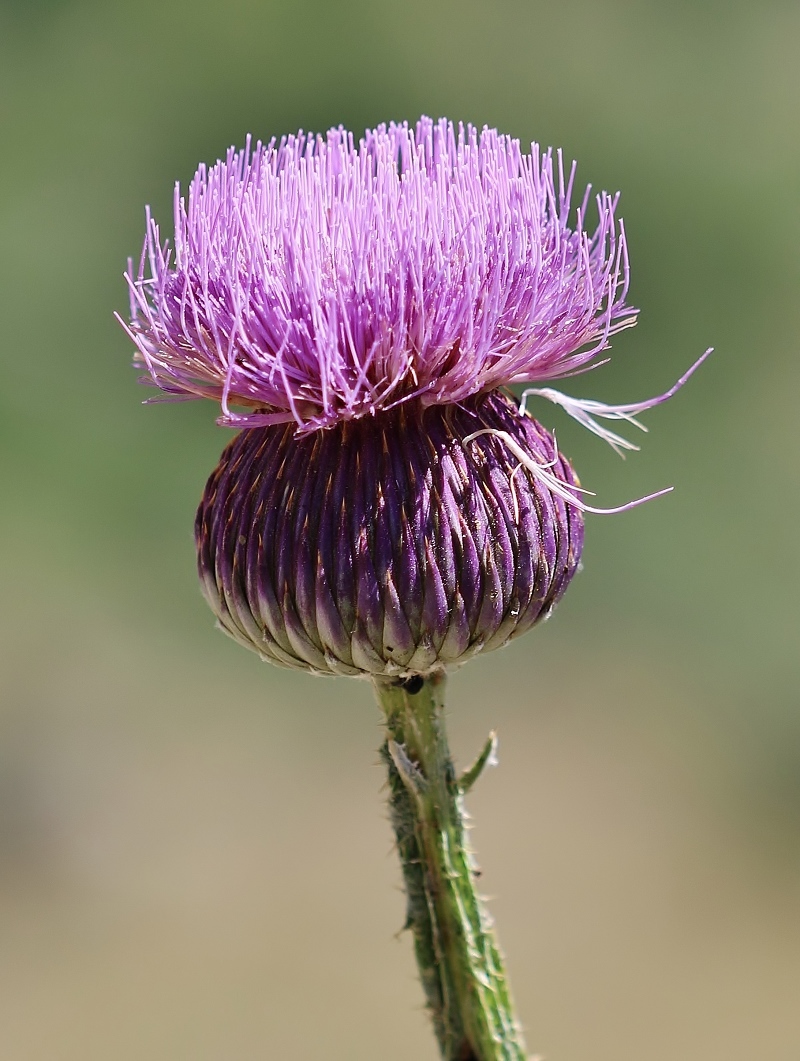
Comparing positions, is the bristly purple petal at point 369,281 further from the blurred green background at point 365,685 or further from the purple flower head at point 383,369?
the blurred green background at point 365,685

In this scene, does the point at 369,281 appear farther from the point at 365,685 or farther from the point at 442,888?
the point at 365,685

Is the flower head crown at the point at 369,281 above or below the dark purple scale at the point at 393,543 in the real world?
above

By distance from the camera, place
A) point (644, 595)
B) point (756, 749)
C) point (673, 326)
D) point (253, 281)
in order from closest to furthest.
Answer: point (253, 281) < point (756, 749) < point (644, 595) < point (673, 326)

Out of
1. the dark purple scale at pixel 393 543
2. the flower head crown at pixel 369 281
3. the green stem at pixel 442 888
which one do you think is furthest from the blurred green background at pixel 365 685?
the flower head crown at pixel 369 281

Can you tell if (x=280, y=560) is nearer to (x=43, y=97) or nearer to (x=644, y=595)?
(x=644, y=595)

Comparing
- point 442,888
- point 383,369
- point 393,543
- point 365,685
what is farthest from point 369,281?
point 365,685

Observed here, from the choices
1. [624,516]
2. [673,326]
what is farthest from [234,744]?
[673,326]
